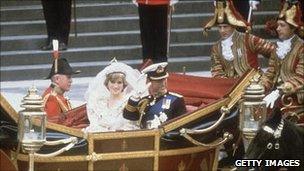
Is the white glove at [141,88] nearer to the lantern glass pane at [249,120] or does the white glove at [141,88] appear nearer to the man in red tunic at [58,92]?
the man in red tunic at [58,92]

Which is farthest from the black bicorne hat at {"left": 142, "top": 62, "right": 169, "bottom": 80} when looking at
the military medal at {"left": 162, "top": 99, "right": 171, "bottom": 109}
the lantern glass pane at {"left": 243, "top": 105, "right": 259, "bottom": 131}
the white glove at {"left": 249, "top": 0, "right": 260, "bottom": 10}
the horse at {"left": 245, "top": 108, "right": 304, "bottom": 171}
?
the white glove at {"left": 249, "top": 0, "right": 260, "bottom": 10}

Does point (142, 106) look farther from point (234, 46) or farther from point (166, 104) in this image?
point (234, 46)

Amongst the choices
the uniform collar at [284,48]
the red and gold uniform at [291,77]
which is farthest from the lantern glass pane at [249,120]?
the uniform collar at [284,48]

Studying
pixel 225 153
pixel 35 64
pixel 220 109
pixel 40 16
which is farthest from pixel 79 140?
pixel 40 16

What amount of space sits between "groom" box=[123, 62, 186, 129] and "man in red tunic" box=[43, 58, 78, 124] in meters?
0.91

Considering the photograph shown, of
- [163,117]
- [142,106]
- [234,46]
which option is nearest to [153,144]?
[142,106]

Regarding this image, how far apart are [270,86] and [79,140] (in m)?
2.73

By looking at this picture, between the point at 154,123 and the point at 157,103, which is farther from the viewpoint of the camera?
the point at 157,103

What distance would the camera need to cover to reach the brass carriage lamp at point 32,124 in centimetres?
989

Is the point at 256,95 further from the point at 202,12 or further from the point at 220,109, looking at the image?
the point at 202,12

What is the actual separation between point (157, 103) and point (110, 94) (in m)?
0.42

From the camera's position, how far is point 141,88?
1145 cm

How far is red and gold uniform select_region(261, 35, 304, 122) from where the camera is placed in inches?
500

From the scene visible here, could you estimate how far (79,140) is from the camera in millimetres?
10820
